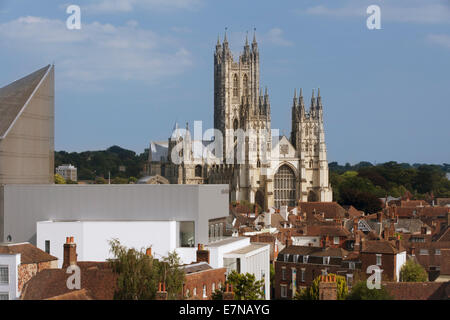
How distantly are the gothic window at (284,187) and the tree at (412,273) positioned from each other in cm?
7558

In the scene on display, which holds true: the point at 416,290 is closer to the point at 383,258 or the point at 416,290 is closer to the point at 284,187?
the point at 383,258

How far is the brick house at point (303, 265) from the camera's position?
47094 mm

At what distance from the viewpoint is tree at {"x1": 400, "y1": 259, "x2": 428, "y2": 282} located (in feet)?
141

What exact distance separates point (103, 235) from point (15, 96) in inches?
366

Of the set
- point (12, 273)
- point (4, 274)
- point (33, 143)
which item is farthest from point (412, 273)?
point (4, 274)

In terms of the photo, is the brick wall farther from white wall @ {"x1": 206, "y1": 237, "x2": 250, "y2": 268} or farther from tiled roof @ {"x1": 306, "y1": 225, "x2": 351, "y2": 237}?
tiled roof @ {"x1": 306, "y1": 225, "x2": 351, "y2": 237}

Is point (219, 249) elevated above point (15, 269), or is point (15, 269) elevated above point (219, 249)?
point (219, 249)

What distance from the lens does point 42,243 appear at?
37.4m

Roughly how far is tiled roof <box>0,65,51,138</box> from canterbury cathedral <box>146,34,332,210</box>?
71.9 m

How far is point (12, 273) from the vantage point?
2891 cm

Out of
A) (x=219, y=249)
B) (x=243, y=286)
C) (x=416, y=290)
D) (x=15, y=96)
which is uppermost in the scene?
(x=15, y=96)

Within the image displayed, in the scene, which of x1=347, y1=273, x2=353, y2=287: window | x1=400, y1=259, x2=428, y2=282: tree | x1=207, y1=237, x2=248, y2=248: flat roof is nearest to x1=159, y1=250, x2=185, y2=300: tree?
x1=207, y1=237, x2=248, y2=248: flat roof

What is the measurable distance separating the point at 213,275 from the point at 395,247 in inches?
714
